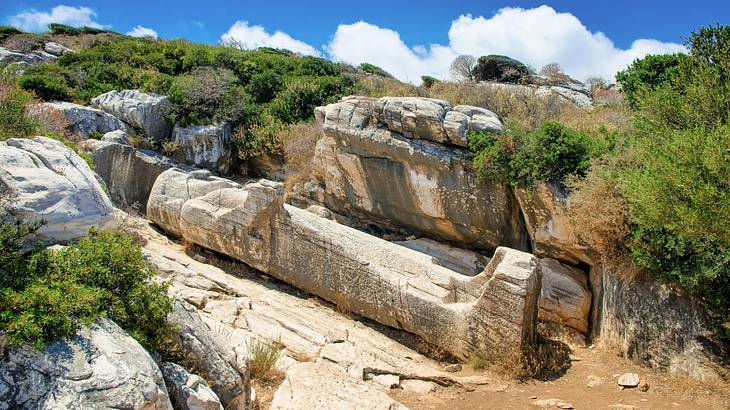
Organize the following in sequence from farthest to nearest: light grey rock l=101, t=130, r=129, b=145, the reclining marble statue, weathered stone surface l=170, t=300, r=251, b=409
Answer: light grey rock l=101, t=130, r=129, b=145 < the reclining marble statue < weathered stone surface l=170, t=300, r=251, b=409

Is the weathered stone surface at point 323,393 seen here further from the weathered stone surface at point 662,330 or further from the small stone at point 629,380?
the weathered stone surface at point 662,330

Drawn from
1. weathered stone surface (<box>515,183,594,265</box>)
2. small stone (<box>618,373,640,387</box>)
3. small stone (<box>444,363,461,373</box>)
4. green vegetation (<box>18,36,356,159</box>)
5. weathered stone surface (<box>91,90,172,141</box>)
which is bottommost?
small stone (<box>444,363,461,373</box>)

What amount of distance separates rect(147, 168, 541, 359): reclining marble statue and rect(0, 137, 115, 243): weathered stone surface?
4345 millimetres

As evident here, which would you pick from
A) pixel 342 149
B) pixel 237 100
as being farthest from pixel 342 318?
pixel 237 100

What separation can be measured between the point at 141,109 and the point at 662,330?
13.2 m

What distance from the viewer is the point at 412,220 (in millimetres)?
12102

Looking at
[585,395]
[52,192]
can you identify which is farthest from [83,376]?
[585,395]

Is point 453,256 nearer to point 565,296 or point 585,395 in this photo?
point 565,296

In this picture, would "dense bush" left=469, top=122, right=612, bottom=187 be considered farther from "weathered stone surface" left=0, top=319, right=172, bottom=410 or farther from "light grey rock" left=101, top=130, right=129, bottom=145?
"light grey rock" left=101, top=130, right=129, bottom=145

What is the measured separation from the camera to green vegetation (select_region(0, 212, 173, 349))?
3.65 metres

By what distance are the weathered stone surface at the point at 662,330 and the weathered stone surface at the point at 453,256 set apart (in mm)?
3064

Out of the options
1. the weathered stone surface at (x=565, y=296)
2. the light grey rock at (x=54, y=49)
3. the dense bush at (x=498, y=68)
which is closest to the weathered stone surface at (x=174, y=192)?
the weathered stone surface at (x=565, y=296)

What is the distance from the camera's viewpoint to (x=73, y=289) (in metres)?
4.02

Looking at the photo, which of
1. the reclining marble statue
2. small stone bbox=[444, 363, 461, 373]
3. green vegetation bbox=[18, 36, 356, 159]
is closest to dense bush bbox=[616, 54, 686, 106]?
the reclining marble statue
